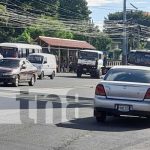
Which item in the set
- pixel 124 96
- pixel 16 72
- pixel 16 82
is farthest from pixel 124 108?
pixel 16 72

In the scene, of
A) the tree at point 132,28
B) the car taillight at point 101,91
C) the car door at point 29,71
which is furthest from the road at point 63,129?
the tree at point 132,28

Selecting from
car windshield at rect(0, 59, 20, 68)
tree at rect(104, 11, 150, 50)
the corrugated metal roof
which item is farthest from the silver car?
tree at rect(104, 11, 150, 50)

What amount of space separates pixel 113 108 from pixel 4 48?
3523cm

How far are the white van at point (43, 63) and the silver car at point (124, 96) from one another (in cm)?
2430

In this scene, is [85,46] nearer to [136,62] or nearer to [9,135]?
[136,62]

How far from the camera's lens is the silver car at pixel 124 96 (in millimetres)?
13047

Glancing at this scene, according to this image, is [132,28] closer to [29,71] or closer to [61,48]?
[61,48]

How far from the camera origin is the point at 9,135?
10727 millimetres

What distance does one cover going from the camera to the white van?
37969 mm

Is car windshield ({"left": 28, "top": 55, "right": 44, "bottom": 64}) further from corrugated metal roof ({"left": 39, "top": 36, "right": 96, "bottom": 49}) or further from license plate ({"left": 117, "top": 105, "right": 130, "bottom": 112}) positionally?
license plate ({"left": 117, "top": 105, "right": 130, "bottom": 112})

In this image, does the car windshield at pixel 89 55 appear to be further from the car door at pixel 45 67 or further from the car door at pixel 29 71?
the car door at pixel 29 71

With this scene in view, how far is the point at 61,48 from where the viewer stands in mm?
60250

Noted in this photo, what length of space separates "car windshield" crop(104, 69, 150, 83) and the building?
143 ft

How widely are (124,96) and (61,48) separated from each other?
155ft
